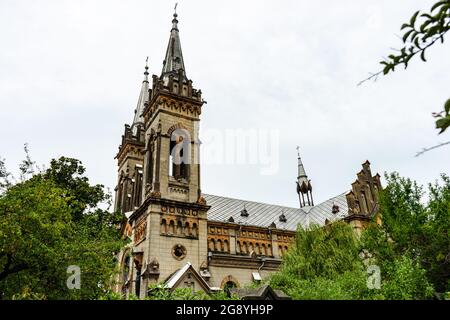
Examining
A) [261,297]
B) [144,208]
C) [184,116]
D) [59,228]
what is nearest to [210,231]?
[144,208]

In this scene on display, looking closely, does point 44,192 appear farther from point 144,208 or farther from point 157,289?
point 144,208

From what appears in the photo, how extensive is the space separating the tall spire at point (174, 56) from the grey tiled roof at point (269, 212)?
11.7 metres

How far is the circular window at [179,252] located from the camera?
925 inches

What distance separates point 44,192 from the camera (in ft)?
48.3

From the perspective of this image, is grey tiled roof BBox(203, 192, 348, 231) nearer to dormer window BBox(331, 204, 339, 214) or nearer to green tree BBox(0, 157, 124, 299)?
dormer window BBox(331, 204, 339, 214)

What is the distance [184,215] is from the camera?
25.0 meters

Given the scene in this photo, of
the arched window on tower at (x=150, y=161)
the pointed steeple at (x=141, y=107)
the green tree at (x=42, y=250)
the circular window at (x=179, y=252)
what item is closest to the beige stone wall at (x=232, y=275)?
the circular window at (x=179, y=252)

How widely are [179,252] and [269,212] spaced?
1431 centimetres

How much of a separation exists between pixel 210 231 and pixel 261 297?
17400 mm

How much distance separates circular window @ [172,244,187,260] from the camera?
23503 mm

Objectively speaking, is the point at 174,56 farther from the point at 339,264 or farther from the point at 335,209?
the point at 339,264

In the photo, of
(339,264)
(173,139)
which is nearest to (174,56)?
(173,139)

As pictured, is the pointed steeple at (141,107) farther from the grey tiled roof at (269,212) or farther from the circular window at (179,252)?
the circular window at (179,252)

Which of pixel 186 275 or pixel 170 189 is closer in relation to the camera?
pixel 186 275
